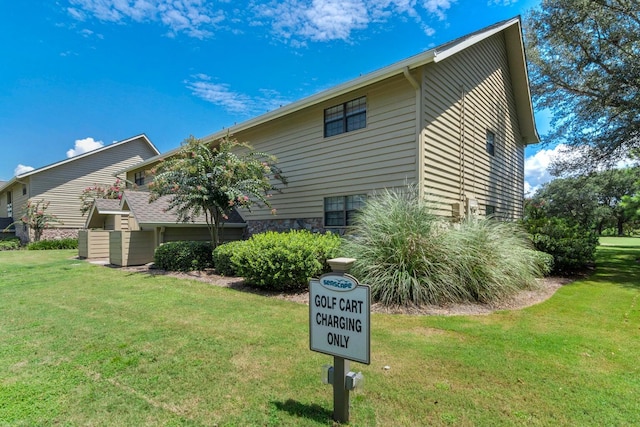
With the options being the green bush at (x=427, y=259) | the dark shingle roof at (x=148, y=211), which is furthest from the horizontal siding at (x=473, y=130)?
the dark shingle roof at (x=148, y=211)

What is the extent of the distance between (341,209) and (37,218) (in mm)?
22225

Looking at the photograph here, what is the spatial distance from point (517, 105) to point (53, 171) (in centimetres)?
2879

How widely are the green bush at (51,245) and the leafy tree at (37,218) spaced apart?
1995 mm

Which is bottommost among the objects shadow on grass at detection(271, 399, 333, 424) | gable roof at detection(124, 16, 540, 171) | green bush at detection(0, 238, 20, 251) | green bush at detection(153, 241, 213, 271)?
green bush at detection(0, 238, 20, 251)

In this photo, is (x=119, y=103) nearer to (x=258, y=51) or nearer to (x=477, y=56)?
(x=258, y=51)

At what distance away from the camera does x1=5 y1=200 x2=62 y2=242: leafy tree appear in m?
20.9

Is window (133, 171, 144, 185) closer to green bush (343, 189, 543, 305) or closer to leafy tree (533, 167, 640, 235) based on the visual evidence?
green bush (343, 189, 543, 305)

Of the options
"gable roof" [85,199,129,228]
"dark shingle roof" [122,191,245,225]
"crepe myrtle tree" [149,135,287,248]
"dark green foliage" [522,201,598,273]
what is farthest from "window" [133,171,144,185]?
"dark green foliage" [522,201,598,273]

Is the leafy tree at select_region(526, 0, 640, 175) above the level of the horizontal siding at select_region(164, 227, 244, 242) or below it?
above

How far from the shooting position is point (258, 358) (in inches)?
137

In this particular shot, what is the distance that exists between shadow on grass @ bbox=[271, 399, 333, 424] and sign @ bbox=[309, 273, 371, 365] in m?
0.49

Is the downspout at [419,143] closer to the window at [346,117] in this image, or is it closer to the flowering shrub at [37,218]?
the window at [346,117]

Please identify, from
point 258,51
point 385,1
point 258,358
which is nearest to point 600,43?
point 385,1

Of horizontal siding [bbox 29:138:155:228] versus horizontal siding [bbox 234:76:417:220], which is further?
horizontal siding [bbox 29:138:155:228]
